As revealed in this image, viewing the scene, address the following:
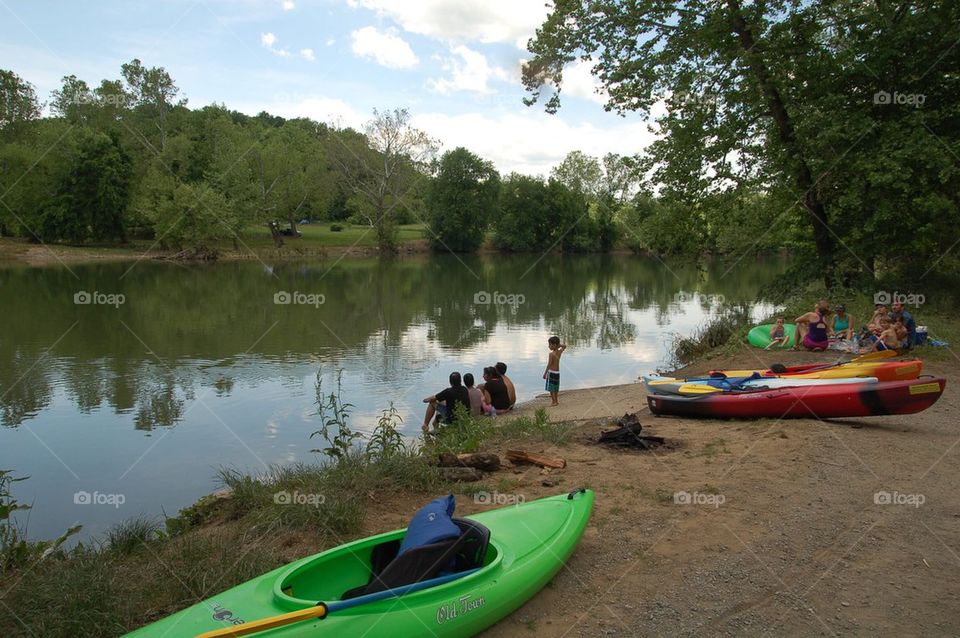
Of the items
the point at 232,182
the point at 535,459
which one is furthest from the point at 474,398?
the point at 232,182

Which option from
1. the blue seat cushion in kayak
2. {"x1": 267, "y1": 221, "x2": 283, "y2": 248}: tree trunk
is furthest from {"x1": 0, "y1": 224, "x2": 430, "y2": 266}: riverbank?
the blue seat cushion in kayak

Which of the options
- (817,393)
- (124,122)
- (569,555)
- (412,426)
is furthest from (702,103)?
(124,122)

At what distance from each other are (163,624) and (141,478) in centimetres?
548

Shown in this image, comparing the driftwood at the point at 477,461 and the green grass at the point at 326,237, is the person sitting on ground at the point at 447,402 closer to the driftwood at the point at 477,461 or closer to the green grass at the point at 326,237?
the driftwood at the point at 477,461

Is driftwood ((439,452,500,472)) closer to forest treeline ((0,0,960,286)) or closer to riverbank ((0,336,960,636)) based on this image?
riverbank ((0,336,960,636))

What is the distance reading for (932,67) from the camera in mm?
14281

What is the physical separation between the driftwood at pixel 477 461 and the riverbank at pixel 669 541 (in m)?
0.14

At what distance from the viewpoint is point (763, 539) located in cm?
524

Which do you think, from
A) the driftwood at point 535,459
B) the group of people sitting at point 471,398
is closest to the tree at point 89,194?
the group of people sitting at point 471,398

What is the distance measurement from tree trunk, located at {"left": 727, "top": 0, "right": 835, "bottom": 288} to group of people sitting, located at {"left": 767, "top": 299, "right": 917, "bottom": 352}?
3.57m

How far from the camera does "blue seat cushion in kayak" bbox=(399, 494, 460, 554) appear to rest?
420 cm

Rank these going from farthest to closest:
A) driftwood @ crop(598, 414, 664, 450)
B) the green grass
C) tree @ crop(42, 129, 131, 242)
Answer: the green grass → tree @ crop(42, 129, 131, 242) → driftwood @ crop(598, 414, 664, 450)

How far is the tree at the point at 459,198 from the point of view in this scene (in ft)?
218

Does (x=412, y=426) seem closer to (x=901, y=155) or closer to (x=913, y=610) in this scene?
(x=913, y=610)
